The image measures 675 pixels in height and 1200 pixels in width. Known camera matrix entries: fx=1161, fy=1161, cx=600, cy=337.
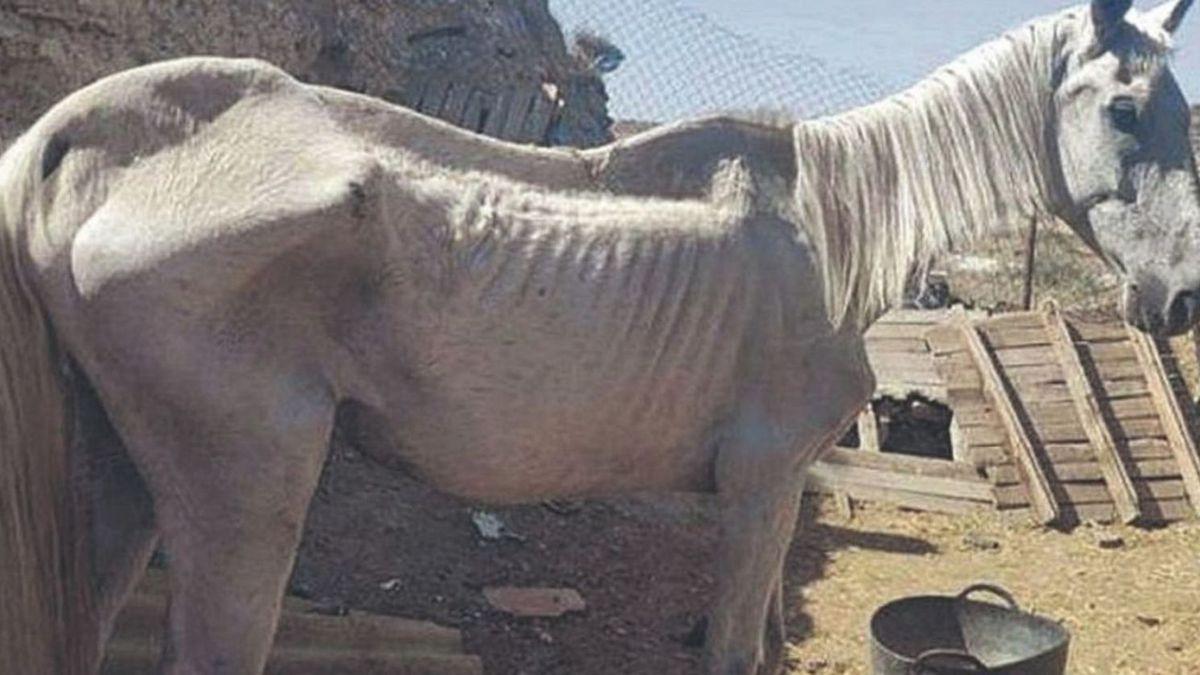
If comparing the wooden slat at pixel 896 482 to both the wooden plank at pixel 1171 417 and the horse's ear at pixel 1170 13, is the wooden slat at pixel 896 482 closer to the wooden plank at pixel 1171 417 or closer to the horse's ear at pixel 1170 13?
the wooden plank at pixel 1171 417

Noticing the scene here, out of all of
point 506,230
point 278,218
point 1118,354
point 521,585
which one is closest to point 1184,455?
point 1118,354

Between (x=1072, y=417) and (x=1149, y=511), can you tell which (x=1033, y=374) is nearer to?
(x=1072, y=417)

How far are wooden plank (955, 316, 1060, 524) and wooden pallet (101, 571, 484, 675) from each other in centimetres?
383

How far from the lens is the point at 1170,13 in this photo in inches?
101

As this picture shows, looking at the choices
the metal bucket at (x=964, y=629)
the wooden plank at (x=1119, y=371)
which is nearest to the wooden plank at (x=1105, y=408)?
the wooden plank at (x=1119, y=371)

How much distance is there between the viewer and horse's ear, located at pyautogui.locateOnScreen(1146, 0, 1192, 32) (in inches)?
100

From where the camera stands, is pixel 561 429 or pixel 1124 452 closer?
pixel 561 429

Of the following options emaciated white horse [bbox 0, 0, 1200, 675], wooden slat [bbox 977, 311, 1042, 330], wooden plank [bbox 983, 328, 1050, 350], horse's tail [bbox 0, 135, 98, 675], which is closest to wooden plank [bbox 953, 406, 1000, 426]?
wooden plank [bbox 983, 328, 1050, 350]

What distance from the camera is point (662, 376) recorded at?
7.18 ft

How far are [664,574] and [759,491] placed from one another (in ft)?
7.86

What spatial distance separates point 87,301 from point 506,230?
2.30 ft

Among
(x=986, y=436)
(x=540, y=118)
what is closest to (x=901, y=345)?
(x=986, y=436)

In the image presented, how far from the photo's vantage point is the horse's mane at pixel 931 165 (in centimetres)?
234

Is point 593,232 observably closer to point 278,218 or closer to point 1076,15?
point 278,218
